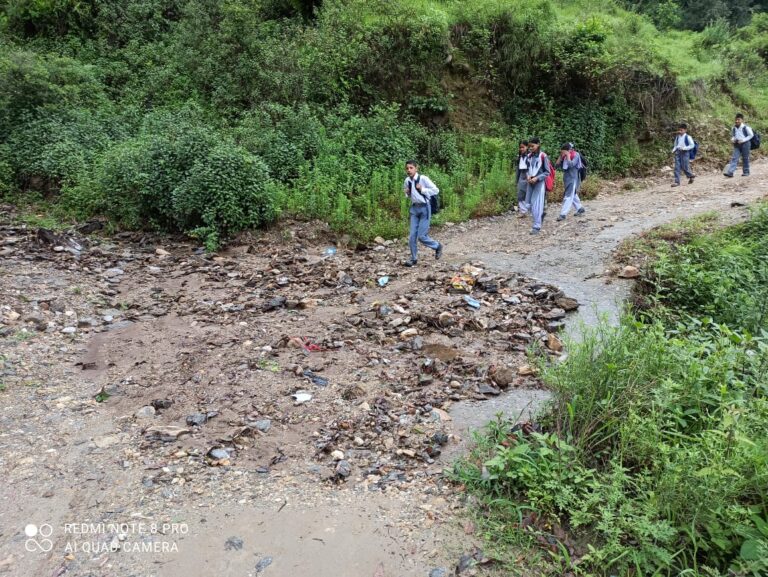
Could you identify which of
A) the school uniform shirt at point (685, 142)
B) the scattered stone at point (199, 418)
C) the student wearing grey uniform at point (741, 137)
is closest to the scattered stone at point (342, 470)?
the scattered stone at point (199, 418)

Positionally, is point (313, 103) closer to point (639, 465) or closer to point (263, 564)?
point (639, 465)

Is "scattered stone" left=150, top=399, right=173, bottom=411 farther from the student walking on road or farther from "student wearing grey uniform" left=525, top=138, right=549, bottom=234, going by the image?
"student wearing grey uniform" left=525, top=138, right=549, bottom=234

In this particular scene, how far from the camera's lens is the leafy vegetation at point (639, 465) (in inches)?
123

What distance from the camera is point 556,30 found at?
1432 cm

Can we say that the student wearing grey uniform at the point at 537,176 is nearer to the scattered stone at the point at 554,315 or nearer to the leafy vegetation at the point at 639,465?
the scattered stone at the point at 554,315

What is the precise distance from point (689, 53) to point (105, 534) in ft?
69.9

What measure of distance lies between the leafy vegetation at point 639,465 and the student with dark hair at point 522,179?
20.2ft

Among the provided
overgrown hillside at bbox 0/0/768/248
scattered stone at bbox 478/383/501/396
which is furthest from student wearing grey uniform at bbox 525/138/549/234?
scattered stone at bbox 478/383/501/396

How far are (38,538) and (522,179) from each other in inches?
374

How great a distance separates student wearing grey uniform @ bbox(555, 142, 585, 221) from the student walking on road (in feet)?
9.67

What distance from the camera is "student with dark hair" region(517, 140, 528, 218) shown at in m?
10.3

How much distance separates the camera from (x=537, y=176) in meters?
9.54

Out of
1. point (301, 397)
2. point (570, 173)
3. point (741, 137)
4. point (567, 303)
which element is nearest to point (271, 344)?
point (301, 397)

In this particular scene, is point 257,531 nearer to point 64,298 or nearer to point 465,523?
point 465,523
